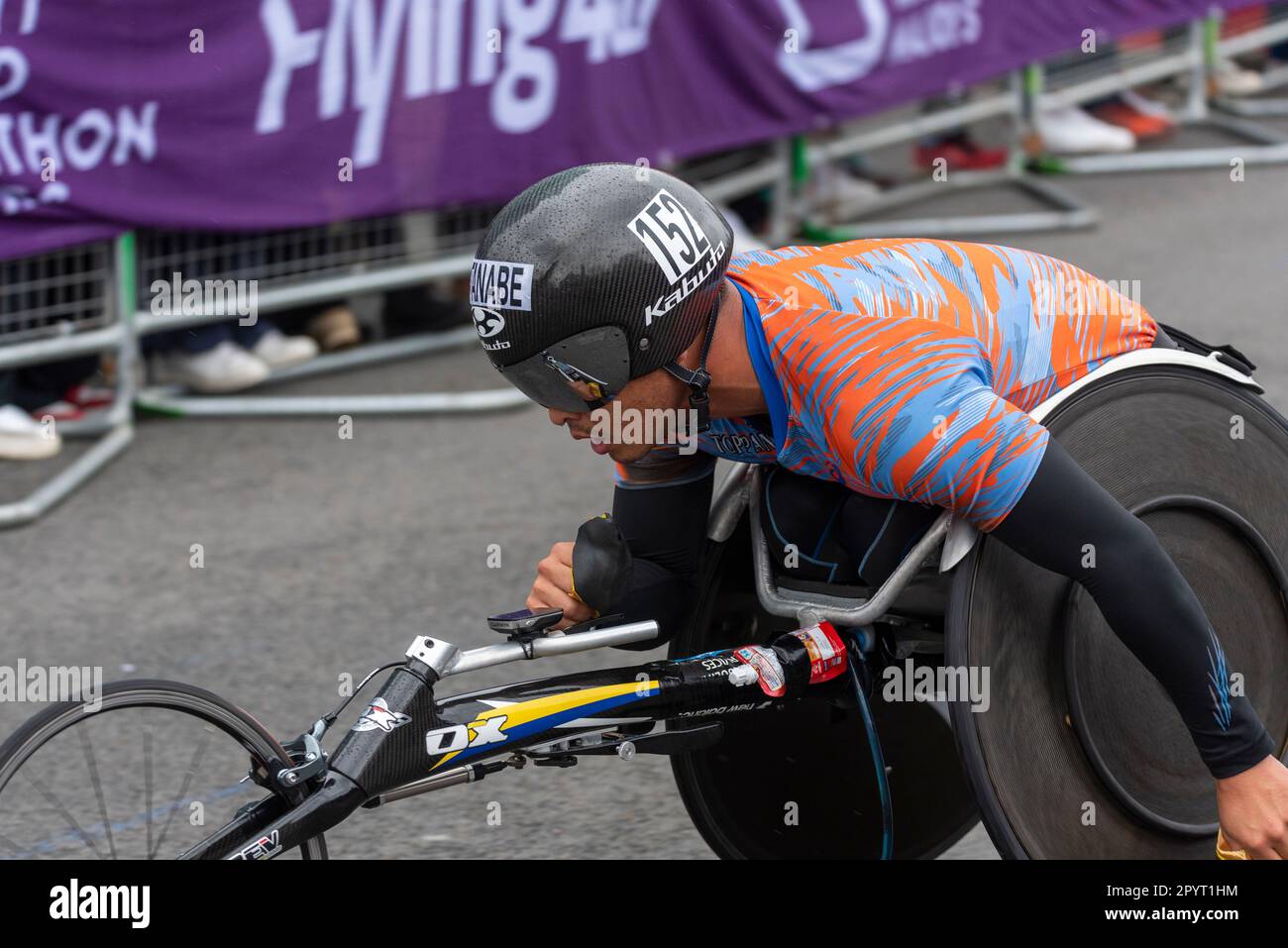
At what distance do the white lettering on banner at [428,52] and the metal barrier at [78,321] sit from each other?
2.49 ft

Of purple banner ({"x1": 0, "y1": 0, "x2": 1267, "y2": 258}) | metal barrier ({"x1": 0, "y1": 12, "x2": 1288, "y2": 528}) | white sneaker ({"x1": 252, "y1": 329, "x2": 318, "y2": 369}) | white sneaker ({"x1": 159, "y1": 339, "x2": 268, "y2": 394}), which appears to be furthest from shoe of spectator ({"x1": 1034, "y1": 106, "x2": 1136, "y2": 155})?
white sneaker ({"x1": 159, "y1": 339, "x2": 268, "y2": 394})

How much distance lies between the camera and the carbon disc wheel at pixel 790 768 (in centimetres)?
331

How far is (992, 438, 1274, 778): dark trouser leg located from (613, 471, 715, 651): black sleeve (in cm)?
72

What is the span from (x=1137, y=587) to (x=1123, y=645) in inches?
11.2

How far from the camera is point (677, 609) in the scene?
3.25 meters

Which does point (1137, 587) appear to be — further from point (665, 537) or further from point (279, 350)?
point (279, 350)

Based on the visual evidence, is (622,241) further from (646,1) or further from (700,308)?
(646,1)

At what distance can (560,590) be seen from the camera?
119 inches

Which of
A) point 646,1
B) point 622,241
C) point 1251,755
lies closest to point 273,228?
point 646,1

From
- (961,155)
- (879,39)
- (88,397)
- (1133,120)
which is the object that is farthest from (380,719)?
(1133,120)

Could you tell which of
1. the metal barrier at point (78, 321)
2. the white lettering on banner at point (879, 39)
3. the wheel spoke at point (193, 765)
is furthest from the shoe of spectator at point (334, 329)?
the wheel spoke at point (193, 765)
